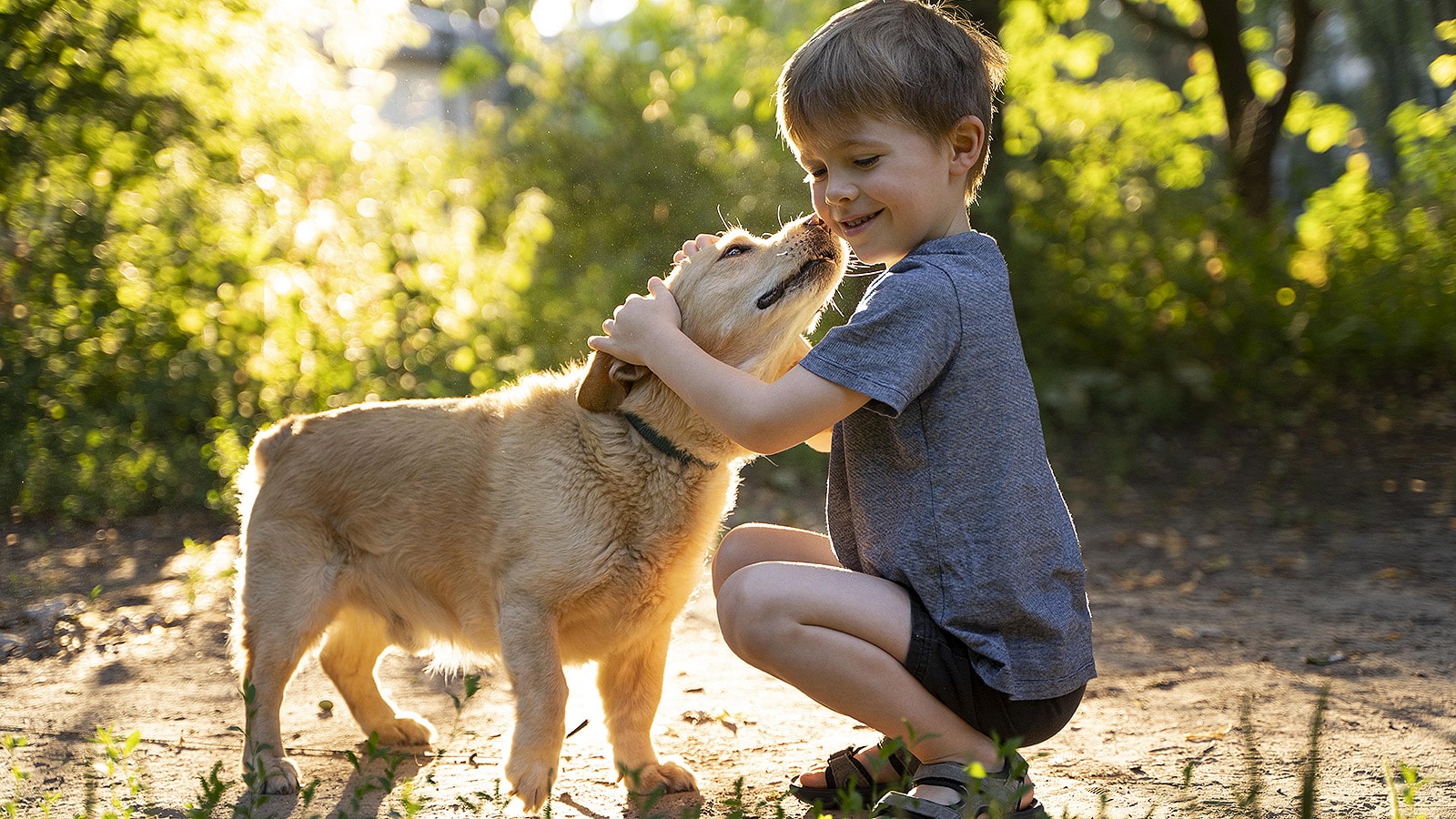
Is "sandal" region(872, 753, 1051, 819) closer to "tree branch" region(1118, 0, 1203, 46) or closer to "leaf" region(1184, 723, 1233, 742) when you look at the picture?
"leaf" region(1184, 723, 1233, 742)

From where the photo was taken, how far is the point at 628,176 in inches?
376

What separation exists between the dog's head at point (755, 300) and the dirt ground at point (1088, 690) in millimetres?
877

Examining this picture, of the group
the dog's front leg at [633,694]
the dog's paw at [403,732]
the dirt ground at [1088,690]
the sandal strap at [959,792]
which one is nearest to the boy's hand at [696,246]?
the dog's front leg at [633,694]

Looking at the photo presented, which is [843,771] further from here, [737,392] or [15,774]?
[15,774]

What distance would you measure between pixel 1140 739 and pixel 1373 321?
5.57m

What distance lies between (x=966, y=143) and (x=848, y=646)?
1111 mm

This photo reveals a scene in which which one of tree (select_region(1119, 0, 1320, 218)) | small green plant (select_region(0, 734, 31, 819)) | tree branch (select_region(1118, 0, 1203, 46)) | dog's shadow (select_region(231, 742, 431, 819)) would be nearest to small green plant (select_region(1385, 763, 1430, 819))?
dog's shadow (select_region(231, 742, 431, 819))

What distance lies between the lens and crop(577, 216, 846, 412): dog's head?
9.13 ft

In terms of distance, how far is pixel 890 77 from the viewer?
95.3 inches

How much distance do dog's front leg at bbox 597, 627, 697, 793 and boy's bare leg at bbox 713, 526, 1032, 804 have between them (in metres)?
0.58

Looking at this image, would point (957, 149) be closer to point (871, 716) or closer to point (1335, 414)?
point (871, 716)

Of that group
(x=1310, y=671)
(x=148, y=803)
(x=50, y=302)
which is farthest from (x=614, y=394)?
(x=50, y=302)

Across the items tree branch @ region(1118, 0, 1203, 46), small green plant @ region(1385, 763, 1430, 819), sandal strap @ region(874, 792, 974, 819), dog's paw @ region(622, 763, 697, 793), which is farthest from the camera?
tree branch @ region(1118, 0, 1203, 46)

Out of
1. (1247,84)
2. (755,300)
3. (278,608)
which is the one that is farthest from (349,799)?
(1247,84)
